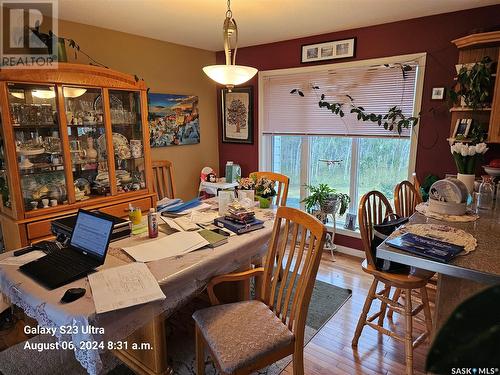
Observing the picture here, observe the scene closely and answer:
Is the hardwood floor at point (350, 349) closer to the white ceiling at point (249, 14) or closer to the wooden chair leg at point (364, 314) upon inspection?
the wooden chair leg at point (364, 314)

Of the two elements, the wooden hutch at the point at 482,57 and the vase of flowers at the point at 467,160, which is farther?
the wooden hutch at the point at 482,57

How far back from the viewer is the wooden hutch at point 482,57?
224cm

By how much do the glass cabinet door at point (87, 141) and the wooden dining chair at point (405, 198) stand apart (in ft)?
8.24

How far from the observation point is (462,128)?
2457 mm

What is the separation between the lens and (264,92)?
150 inches

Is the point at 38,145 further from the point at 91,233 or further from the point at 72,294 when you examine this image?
the point at 72,294

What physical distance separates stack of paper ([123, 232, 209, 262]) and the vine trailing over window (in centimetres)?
218

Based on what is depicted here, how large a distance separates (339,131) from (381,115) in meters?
0.46

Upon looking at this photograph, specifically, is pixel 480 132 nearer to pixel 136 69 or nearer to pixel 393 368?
pixel 393 368

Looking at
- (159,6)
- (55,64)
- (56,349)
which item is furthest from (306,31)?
(56,349)

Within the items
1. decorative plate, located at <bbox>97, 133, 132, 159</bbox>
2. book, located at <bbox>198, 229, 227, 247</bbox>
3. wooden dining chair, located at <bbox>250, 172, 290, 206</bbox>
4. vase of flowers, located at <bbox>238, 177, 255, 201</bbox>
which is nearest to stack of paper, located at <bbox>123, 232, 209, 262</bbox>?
book, located at <bbox>198, 229, 227, 247</bbox>

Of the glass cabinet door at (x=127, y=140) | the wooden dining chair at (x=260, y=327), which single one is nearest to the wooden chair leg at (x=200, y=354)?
the wooden dining chair at (x=260, y=327)
